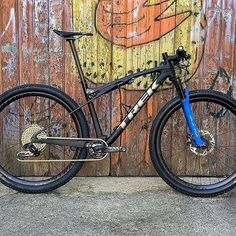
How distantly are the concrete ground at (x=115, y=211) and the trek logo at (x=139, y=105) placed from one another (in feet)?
1.99

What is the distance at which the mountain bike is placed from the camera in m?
4.28

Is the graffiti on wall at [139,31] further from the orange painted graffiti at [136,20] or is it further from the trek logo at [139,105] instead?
the trek logo at [139,105]

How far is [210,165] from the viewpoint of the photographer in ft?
15.6

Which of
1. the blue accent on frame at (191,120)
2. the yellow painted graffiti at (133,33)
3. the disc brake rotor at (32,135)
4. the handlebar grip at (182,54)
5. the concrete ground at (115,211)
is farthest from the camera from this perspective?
the yellow painted graffiti at (133,33)

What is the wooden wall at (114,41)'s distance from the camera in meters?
4.48

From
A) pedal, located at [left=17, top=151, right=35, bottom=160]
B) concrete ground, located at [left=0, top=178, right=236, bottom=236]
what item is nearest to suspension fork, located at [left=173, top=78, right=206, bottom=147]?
concrete ground, located at [left=0, top=178, right=236, bottom=236]

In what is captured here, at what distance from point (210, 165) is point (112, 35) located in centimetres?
153

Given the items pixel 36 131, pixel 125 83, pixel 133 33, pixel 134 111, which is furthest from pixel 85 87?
pixel 133 33

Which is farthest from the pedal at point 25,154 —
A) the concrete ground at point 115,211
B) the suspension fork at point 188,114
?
the suspension fork at point 188,114

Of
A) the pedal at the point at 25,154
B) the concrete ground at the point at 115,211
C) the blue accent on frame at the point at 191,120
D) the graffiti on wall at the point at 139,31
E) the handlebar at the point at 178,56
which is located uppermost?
the graffiti on wall at the point at 139,31

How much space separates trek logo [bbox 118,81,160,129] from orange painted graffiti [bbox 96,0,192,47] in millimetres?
498

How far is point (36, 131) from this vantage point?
173 inches

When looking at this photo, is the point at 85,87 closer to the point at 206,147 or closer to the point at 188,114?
the point at 188,114

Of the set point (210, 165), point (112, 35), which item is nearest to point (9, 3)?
point (112, 35)
